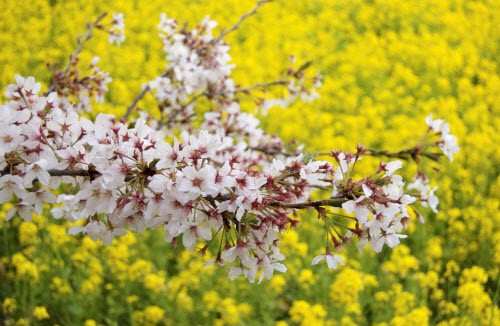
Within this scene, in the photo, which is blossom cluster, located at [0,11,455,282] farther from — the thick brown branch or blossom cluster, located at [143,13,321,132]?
blossom cluster, located at [143,13,321,132]

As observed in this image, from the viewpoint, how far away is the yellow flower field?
9.25 feet

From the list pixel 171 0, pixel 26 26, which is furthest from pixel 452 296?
pixel 171 0

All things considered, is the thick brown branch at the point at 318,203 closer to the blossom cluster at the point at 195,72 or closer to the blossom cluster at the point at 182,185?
the blossom cluster at the point at 182,185

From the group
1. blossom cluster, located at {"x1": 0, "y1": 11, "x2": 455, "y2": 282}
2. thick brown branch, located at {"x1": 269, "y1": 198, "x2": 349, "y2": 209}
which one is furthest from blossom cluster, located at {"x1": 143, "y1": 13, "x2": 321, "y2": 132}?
thick brown branch, located at {"x1": 269, "y1": 198, "x2": 349, "y2": 209}

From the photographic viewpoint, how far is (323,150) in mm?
4781

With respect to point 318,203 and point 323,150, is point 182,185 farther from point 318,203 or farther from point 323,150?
point 323,150

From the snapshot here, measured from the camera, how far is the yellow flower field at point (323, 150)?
2.82 meters

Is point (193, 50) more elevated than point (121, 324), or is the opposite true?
point (193, 50)

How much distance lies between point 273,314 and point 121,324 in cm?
70

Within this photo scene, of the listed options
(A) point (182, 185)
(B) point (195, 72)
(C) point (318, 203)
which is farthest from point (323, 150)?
(A) point (182, 185)

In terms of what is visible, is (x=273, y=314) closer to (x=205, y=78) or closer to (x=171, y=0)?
(x=205, y=78)

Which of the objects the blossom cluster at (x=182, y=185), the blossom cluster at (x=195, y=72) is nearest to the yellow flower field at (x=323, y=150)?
the blossom cluster at (x=195, y=72)

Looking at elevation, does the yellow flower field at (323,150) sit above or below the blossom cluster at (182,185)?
above

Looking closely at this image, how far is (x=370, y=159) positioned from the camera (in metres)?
4.59
